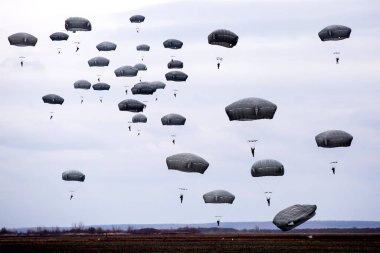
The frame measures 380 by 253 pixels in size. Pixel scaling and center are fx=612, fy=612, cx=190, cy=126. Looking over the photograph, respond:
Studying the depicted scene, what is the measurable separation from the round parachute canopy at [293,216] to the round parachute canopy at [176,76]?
23.9 meters

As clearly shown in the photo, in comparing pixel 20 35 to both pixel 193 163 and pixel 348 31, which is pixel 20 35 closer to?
pixel 193 163

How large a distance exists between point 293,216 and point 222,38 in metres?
20.5

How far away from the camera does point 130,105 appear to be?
7975cm

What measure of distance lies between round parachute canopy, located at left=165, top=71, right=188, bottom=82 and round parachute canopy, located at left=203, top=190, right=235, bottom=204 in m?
18.0

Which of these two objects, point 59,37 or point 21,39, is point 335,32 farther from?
point 21,39

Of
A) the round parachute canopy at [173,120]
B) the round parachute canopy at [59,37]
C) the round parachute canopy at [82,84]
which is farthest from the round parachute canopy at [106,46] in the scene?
the round parachute canopy at [173,120]

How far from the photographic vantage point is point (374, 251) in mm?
52312

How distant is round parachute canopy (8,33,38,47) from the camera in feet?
251

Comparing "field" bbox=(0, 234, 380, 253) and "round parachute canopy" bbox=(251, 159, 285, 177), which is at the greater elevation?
"round parachute canopy" bbox=(251, 159, 285, 177)

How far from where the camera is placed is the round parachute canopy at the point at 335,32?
6881 centimetres

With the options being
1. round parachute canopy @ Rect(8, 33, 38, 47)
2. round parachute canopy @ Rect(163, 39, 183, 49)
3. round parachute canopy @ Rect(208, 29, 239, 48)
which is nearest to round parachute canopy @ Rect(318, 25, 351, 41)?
round parachute canopy @ Rect(208, 29, 239, 48)

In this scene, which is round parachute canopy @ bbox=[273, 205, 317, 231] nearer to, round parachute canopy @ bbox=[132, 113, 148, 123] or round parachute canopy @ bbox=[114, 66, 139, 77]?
round parachute canopy @ bbox=[132, 113, 148, 123]

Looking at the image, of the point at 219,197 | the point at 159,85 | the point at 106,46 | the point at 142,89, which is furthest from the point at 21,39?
the point at 219,197

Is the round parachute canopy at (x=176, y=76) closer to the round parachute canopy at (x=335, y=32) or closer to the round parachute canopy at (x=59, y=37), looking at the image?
the round parachute canopy at (x=59, y=37)
